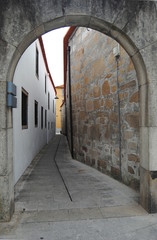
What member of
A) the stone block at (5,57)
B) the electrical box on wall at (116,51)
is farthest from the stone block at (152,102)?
the stone block at (5,57)

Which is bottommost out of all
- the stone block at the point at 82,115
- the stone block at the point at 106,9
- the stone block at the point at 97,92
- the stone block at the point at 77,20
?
the stone block at the point at 82,115

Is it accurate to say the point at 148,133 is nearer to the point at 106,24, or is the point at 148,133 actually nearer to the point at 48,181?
the point at 106,24

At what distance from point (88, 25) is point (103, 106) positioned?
8.89 feet

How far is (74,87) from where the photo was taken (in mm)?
8516

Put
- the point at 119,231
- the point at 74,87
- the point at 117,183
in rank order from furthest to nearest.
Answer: the point at 74,87 → the point at 117,183 → the point at 119,231

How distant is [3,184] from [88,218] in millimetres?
1339

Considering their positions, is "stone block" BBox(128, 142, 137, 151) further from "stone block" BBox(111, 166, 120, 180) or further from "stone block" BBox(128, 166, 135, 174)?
"stone block" BBox(111, 166, 120, 180)

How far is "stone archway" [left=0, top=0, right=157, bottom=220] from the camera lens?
2723 mm

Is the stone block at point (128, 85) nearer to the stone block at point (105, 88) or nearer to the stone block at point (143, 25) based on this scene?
the stone block at point (105, 88)

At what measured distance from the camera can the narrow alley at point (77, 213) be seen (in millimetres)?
2408

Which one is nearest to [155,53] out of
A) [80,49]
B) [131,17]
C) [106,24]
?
[131,17]

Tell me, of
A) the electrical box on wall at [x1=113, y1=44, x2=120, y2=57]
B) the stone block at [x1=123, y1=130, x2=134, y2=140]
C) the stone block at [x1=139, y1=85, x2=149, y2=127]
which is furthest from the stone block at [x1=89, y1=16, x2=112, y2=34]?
the stone block at [x1=123, y1=130, x2=134, y2=140]

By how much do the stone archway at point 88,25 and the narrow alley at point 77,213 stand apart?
282 mm

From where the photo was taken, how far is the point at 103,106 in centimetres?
548
